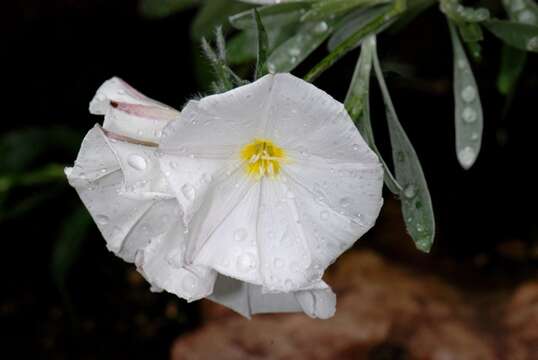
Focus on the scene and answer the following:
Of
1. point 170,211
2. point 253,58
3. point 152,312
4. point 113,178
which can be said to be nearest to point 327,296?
point 170,211

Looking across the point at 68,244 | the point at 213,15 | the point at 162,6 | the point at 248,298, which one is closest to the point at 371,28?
the point at 248,298

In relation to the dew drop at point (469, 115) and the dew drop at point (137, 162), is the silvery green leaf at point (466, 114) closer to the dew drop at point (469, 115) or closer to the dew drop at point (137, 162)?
the dew drop at point (469, 115)

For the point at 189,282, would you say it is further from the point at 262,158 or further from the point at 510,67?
the point at 510,67

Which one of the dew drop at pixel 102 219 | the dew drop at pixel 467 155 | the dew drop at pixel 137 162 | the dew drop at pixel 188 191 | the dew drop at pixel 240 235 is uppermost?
the dew drop at pixel 137 162

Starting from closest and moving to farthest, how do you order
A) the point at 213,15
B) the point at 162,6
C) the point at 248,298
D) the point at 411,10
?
the point at 248,298, the point at 411,10, the point at 213,15, the point at 162,6

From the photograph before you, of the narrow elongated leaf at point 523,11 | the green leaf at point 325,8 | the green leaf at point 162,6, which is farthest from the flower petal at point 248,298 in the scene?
the green leaf at point 162,6

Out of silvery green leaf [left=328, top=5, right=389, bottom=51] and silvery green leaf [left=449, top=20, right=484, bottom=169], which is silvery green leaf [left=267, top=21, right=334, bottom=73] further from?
silvery green leaf [left=449, top=20, right=484, bottom=169]

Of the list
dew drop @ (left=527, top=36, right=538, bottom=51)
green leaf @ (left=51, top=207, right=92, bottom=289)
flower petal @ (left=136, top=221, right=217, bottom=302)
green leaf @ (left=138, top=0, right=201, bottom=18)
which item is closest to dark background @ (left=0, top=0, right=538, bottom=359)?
green leaf @ (left=51, top=207, right=92, bottom=289)

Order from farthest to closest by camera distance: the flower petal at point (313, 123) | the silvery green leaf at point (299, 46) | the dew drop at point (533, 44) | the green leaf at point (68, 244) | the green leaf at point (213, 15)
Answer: the green leaf at point (68, 244) < the green leaf at point (213, 15) < the silvery green leaf at point (299, 46) < the dew drop at point (533, 44) < the flower petal at point (313, 123)
